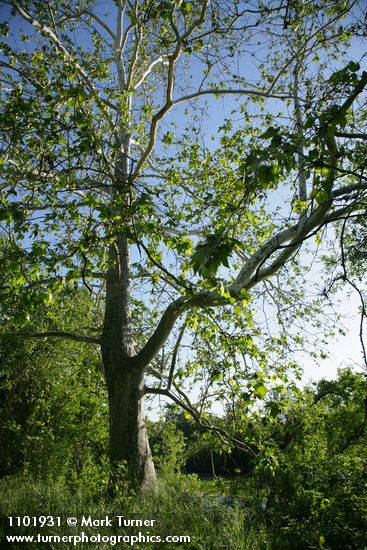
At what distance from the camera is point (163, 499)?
5.34 meters

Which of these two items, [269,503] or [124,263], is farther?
[124,263]

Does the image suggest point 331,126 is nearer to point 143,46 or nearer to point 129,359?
point 129,359

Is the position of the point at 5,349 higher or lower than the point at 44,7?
lower

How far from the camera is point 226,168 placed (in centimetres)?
787

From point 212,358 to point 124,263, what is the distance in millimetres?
2860

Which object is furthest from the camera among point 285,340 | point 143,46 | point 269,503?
point 143,46

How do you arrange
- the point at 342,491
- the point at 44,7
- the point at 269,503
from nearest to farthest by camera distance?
1. the point at 342,491
2. the point at 269,503
3. the point at 44,7

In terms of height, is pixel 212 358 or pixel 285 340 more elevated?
pixel 285 340

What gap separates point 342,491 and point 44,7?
27.2 feet

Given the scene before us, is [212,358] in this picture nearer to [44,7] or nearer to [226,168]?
[226,168]

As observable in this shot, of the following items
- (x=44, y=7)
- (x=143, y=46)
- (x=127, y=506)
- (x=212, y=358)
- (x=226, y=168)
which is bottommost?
(x=127, y=506)

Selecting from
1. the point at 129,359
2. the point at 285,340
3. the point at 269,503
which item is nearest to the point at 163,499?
the point at 269,503

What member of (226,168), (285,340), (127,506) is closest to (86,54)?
(226,168)

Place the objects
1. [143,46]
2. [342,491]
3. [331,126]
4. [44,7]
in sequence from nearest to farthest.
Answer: [331,126], [342,491], [44,7], [143,46]
